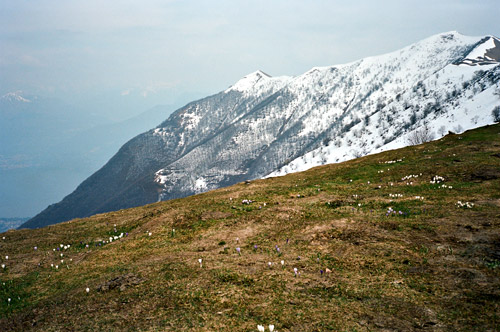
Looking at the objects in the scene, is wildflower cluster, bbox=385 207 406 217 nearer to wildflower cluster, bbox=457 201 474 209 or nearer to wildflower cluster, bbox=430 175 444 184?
wildflower cluster, bbox=457 201 474 209

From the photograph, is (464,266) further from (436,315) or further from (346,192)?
(346,192)

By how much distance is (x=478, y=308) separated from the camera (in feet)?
35.2

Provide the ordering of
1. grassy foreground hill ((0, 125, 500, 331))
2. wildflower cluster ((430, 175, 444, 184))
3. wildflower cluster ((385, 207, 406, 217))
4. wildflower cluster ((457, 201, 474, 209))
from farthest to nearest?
wildflower cluster ((430, 175, 444, 184)) < wildflower cluster ((385, 207, 406, 217)) < wildflower cluster ((457, 201, 474, 209)) < grassy foreground hill ((0, 125, 500, 331))

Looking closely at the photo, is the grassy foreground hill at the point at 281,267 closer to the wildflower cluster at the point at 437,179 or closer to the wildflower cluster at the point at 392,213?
the wildflower cluster at the point at 392,213

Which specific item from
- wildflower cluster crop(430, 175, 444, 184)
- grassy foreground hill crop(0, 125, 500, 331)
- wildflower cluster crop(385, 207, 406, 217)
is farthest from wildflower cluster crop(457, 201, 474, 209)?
wildflower cluster crop(430, 175, 444, 184)

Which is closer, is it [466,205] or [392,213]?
[466,205]

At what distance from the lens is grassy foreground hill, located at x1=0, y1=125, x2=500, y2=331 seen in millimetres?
A: 11578

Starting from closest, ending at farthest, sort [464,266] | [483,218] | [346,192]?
[464,266]
[483,218]
[346,192]

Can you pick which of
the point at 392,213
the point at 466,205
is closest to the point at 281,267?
the point at 392,213

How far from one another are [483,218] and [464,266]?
261 inches

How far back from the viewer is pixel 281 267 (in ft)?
51.7

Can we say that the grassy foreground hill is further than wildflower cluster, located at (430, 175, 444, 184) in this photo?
No

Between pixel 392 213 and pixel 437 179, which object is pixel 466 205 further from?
pixel 437 179

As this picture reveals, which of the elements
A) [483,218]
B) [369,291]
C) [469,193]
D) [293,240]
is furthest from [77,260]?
[469,193]
